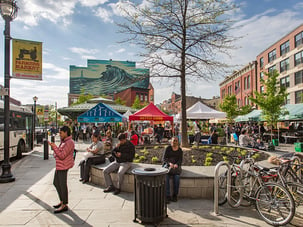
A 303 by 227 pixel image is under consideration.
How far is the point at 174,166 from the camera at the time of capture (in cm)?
509

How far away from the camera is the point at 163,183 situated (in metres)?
4.15

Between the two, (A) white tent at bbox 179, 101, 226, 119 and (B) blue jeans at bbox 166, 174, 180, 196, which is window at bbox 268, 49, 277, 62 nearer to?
(A) white tent at bbox 179, 101, 226, 119

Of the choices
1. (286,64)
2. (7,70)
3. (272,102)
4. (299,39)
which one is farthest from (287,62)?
(7,70)

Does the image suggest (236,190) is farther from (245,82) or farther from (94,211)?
(245,82)

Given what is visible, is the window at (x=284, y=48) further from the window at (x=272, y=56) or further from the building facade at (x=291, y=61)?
the window at (x=272, y=56)

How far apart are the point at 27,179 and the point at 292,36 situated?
121 ft

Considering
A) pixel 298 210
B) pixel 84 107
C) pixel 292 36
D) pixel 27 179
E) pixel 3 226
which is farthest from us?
pixel 292 36

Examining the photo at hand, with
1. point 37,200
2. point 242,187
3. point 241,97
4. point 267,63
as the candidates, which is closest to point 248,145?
point 242,187

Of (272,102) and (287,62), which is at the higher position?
(287,62)

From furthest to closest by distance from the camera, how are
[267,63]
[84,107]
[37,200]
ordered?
[267,63]
[84,107]
[37,200]

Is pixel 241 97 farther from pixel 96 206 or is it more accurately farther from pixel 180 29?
pixel 96 206

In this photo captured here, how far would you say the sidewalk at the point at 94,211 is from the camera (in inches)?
163

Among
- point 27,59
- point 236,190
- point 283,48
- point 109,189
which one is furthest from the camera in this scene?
point 283,48

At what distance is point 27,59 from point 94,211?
5688 millimetres
